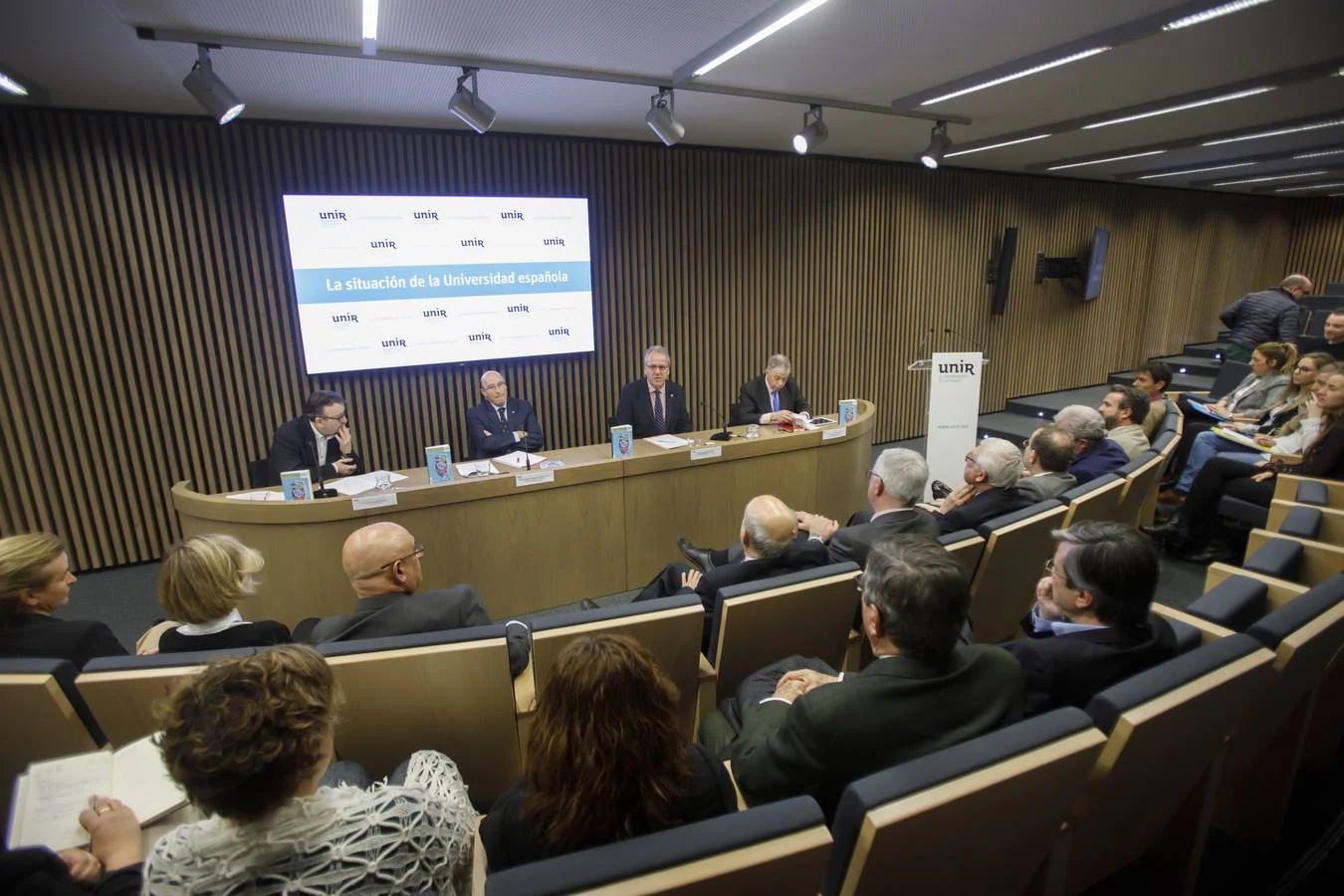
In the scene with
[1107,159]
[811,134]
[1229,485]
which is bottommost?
[1229,485]

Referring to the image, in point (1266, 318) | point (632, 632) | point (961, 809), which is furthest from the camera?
point (1266, 318)

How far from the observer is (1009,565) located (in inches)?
102

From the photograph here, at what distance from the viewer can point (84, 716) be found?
1.62m

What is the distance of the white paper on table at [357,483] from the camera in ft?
11.1

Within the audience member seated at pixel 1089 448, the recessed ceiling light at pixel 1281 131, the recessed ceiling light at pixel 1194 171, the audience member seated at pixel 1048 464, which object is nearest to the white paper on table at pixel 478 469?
the audience member seated at pixel 1048 464

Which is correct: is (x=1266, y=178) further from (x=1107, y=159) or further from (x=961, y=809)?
(x=961, y=809)

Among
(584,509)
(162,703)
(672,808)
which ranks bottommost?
(584,509)

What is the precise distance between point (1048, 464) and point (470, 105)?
3.58 m

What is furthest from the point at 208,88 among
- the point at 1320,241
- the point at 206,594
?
the point at 1320,241

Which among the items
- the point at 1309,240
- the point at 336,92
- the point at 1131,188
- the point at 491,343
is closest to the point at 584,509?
the point at 491,343

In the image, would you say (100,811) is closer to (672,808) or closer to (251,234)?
(672,808)

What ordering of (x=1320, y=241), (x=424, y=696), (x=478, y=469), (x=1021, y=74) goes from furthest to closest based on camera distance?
(x=1320, y=241) < (x=1021, y=74) < (x=478, y=469) < (x=424, y=696)

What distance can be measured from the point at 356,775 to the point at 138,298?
431cm

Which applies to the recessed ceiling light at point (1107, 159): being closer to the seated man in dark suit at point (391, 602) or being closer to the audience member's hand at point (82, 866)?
the seated man in dark suit at point (391, 602)
